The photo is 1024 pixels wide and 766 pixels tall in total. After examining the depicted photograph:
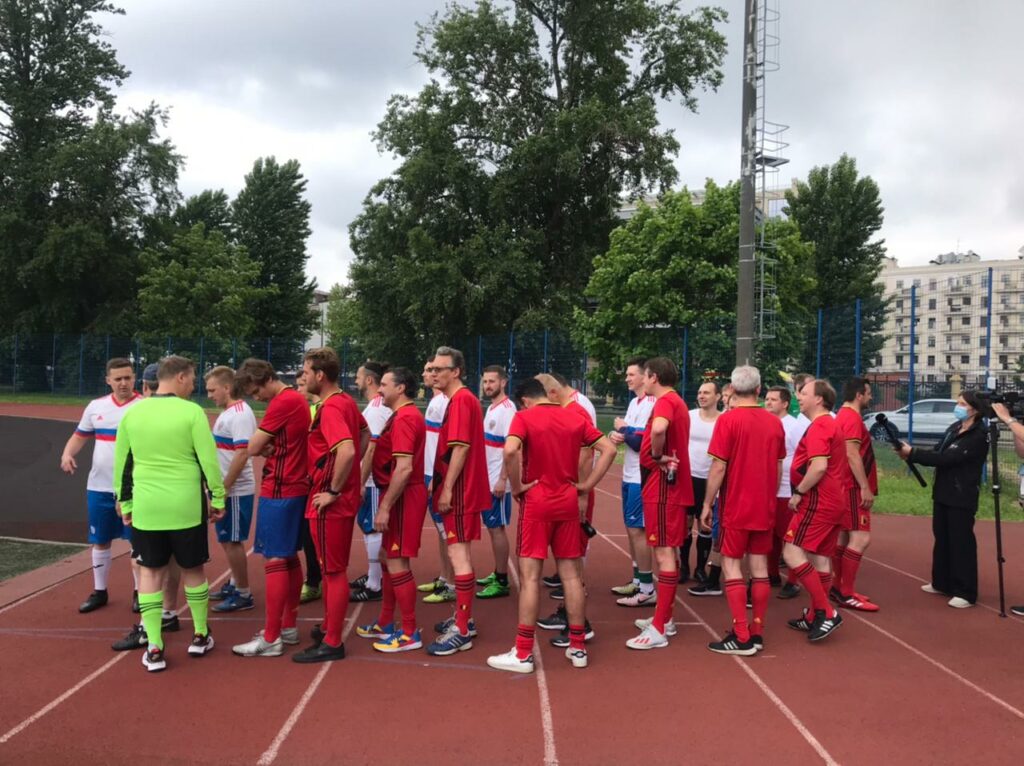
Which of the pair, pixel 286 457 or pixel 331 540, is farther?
pixel 286 457

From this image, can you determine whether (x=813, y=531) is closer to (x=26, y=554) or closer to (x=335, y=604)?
(x=335, y=604)

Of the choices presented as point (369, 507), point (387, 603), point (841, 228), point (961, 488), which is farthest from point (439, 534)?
point (841, 228)

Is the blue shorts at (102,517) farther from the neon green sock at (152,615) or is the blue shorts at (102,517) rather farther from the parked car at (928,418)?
the parked car at (928,418)

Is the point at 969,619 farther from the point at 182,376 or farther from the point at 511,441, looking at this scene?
the point at 182,376

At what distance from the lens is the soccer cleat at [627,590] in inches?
255

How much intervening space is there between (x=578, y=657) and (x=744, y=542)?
4.30 feet

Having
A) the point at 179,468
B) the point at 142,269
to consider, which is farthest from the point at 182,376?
the point at 142,269

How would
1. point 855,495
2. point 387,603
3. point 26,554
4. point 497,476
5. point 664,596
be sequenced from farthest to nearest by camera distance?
point 26,554, point 497,476, point 855,495, point 387,603, point 664,596

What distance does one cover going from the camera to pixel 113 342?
32469 millimetres

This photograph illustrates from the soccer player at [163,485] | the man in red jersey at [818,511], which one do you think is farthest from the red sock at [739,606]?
the soccer player at [163,485]

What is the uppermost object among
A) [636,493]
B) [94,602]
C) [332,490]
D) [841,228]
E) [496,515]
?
[841,228]

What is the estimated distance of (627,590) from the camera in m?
6.55

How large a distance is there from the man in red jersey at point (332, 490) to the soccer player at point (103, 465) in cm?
171

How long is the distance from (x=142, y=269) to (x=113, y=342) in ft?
21.6
